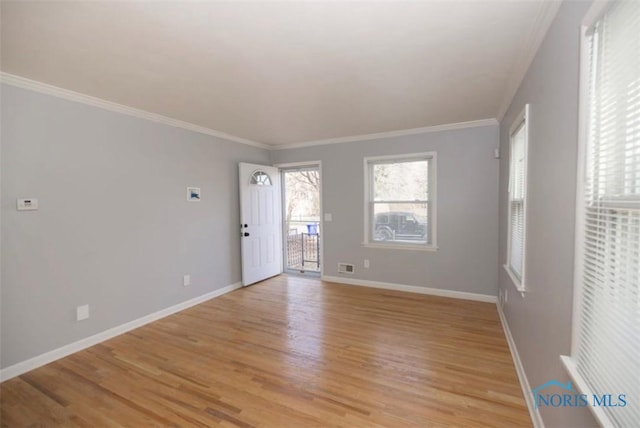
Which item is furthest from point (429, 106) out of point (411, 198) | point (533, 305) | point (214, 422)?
point (214, 422)

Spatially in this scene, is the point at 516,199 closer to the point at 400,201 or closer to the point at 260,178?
the point at 400,201

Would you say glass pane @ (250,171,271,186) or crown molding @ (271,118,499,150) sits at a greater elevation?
crown molding @ (271,118,499,150)

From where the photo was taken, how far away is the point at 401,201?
4.45 m

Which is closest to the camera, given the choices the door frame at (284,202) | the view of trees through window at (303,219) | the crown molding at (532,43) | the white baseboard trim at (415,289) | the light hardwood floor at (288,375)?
the crown molding at (532,43)

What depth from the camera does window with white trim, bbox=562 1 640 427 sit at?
88 centimetres

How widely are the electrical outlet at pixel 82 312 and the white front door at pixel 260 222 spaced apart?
2.14 metres

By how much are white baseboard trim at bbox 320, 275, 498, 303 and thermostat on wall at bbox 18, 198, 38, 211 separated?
3.83 metres

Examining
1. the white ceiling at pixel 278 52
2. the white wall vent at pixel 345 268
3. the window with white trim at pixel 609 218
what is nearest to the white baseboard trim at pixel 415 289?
the white wall vent at pixel 345 268

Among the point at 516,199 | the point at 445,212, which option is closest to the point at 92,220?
the point at 516,199

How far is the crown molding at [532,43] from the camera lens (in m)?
1.54

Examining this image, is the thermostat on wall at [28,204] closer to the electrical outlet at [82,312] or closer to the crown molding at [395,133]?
the electrical outlet at [82,312]

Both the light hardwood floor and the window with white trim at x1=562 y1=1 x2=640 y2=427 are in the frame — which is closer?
the window with white trim at x1=562 y1=1 x2=640 y2=427

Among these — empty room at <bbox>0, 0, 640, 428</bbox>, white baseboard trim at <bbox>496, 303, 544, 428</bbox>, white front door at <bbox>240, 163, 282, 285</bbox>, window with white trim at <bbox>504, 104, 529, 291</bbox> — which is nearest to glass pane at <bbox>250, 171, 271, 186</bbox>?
white front door at <bbox>240, 163, 282, 285</bbox>

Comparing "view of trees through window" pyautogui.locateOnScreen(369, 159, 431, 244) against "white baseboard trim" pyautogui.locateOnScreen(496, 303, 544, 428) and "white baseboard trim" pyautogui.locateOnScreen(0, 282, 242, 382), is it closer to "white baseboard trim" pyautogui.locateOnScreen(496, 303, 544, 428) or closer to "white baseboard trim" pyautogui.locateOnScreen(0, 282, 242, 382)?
"white baseboard trim" pyautogui.locateOnScreen(496, 303, 544, 428)
